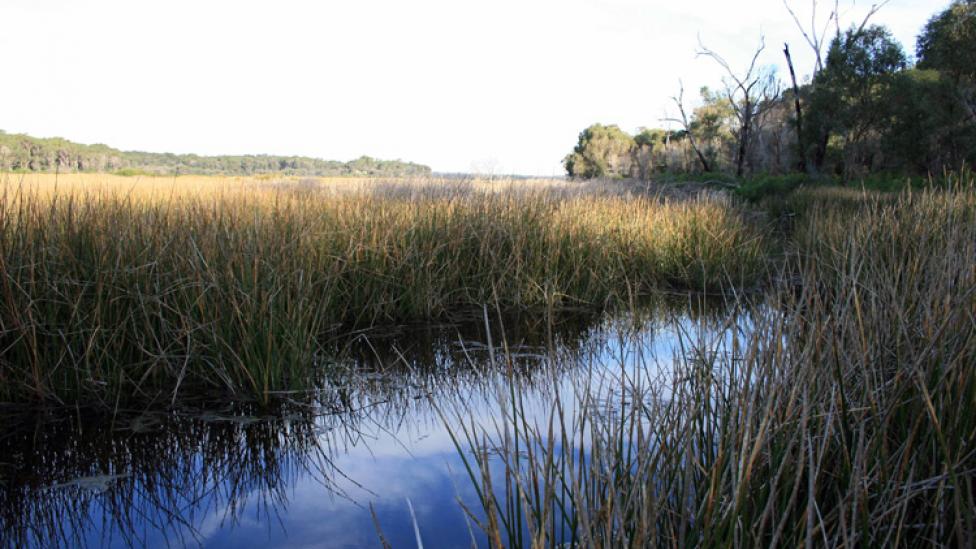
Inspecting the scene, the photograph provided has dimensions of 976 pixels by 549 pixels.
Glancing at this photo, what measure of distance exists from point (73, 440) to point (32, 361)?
16.8 inches

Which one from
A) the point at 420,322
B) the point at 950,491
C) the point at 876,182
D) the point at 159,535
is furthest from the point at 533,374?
the point at 876,182

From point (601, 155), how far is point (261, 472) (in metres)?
44.4

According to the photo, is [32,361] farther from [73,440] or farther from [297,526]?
[297,526]

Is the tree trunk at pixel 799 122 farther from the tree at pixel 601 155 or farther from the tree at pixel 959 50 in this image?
the tree at pixel 601 155

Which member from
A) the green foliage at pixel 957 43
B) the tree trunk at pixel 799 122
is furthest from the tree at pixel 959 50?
the tree trunk at pixel 799 122

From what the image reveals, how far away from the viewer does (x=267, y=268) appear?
3484 millimetres

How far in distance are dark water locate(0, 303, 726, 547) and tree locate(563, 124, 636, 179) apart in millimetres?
38453

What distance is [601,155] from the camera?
45375mm

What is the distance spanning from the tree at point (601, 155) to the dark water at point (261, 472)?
3845cm

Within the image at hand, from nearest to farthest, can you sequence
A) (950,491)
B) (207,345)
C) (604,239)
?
(950,491), (207,345), (604,239)

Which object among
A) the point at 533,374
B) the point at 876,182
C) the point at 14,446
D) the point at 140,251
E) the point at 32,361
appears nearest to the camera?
the point at 14,446

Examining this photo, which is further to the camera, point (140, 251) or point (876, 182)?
point (876, 182)

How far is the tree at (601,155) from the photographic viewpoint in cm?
4322

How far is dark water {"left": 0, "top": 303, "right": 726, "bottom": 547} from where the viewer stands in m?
2.25
